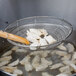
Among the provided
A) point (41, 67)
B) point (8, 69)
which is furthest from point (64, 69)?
point (8, 69)

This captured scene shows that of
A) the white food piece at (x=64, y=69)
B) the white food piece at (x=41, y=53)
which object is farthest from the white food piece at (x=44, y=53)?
the white food piece at (x=64, y=69)

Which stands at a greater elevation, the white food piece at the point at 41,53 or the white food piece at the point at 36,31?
the white food piece at the point at 36,31

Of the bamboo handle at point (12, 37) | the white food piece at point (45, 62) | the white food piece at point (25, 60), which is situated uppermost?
Result: the bamboo handle at point (12, 37)

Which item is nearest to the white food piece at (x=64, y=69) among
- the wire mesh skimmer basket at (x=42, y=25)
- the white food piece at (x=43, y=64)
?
Result: the white food piece at (x=43, y=64)

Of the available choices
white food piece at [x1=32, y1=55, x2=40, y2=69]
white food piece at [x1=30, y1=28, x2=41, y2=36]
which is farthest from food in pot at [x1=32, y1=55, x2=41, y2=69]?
white food piece at [x1=30, y1=28, x2=41, y2=36]

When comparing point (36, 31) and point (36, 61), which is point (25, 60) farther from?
point (36, 31)

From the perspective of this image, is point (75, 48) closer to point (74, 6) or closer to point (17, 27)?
point (74, 6)

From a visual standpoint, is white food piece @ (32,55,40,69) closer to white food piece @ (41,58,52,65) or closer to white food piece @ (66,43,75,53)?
white food piece @ (41,58,52,65)

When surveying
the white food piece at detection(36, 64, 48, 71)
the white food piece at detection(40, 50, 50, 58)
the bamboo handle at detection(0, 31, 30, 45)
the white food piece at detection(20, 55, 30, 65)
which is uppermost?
the bamboo handle at detection(0, 31, 30, 45)

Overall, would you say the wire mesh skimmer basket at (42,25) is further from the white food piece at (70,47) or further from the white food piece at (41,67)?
the white food piece at (41,67)

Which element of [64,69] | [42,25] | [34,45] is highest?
[42,25]

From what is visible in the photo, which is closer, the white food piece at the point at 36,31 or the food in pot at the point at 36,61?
the food in pot at the point at 36,61

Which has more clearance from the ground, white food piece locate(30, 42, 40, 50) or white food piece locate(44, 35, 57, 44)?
white food piece locate(44, 35, 57, 44)
